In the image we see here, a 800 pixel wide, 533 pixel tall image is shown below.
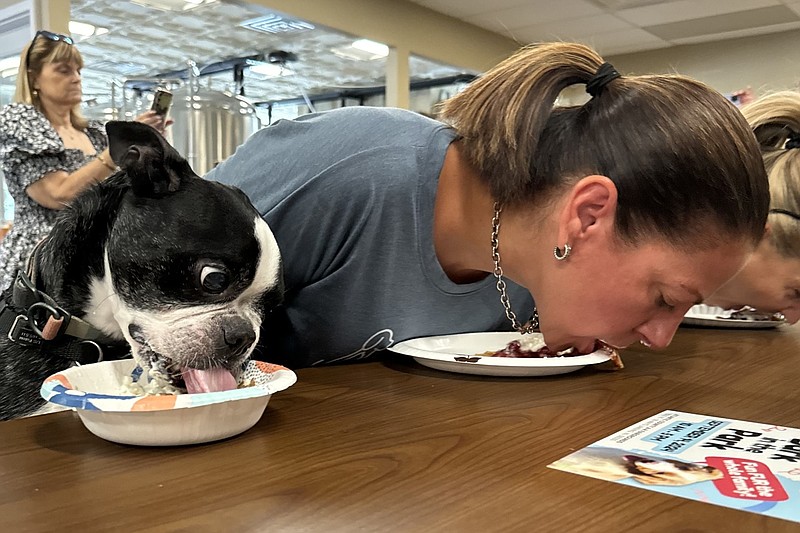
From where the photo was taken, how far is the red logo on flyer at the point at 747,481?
2.08ft

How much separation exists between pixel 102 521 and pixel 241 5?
4.91 meters

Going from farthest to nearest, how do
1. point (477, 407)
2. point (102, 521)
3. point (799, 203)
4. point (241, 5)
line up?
point (241, 5) < point (799, 203) < point (477, 407) < point (102, 521)

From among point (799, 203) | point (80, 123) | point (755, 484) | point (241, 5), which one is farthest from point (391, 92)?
point (755, 484)

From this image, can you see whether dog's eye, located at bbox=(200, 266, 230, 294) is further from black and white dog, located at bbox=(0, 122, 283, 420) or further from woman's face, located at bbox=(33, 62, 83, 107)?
woman's face, located at bbox=(33, 62, 83, 107)

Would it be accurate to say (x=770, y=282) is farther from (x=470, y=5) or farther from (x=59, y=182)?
(x=470, y=5)

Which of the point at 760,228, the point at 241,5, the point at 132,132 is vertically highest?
→ the point at 241,5

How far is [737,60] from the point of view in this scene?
23.2 feet

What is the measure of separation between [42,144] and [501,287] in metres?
1.93

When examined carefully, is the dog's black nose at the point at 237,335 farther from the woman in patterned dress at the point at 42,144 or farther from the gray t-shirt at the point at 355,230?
the woman in patterned dress at the point at 42,144

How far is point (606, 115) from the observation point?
1051 mm

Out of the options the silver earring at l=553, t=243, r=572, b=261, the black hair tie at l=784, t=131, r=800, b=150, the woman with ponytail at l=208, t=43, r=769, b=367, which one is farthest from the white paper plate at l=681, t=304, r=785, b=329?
the silver earring at l=553, t=243, r=572, b=261

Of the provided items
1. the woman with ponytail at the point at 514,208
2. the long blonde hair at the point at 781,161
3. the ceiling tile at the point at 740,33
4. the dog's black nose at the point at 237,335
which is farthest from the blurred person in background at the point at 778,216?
the ceiling tile at the point at 740,33

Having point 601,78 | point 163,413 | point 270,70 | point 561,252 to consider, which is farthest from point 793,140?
point 270,70

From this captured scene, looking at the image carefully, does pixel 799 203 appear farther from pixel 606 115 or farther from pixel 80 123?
pixel 80 123
